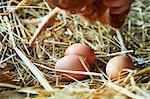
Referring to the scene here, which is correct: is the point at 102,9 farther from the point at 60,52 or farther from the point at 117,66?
the point at 60,52

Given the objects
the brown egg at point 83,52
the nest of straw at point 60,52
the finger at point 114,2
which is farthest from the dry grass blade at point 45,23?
the finger at point 114,2

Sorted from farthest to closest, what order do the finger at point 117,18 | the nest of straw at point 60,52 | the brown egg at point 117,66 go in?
1. the finger at point 117,18
2. the brown egg at point 117,66
3. the nest of straw at point 60,52

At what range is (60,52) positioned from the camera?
1768mm

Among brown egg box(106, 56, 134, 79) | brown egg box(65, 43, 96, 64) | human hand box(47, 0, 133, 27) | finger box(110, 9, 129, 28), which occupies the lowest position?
brown egg box(106, 56, 134, 79)

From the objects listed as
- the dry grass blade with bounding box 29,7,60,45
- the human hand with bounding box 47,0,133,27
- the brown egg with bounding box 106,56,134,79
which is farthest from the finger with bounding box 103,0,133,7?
the dry grass blade with bounding box 29,7,60,45

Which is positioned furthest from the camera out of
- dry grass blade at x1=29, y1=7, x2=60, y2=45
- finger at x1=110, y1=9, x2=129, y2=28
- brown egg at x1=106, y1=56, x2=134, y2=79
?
dry grass blade at x1=29, y1=7, x2=60, y2=45

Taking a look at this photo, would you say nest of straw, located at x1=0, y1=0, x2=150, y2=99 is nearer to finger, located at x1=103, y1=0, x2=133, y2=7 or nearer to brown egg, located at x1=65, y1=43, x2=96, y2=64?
brown egg, located at x1=65, y1=43, x2=96, y2=64

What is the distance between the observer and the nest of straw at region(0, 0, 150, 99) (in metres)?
1.29

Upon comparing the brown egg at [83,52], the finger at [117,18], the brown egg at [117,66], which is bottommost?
the brown egg at [117,66]

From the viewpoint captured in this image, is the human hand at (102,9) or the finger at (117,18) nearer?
the human hand at (102,9)

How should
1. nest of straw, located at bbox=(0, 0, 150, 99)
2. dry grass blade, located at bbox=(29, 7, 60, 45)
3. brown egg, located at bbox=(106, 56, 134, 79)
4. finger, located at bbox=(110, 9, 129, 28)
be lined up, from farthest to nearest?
dry grass blade, located at bbox=(29, 7, 60, 45)
finger, located at bbox=(110, 9, 129, 28)
brown egg, located at bbox=(106, 56, 134, 79)
nest of straw, located at bbox=(0, 0, 150, 99)

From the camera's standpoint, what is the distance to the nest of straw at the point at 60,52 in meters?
1.29

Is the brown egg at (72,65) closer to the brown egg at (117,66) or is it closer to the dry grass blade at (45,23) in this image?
the brown egg at (117,66)

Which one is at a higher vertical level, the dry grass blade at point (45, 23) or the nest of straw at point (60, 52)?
the dry grass blade at point (45, 23)
